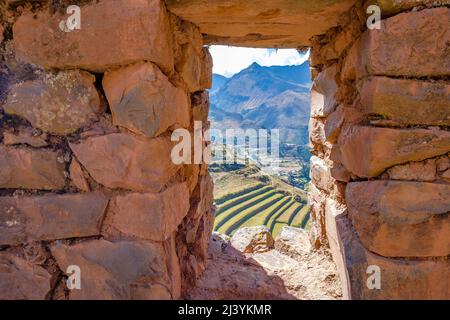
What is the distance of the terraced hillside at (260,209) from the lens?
20372 mm

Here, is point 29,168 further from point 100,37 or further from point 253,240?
point 253,240

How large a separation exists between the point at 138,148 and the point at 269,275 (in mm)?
1181

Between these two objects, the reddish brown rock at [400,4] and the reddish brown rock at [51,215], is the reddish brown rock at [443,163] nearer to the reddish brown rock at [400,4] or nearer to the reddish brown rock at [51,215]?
the reddish brown rock at [400,4]

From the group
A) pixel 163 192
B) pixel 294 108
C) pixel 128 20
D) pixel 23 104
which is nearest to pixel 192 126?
pixel 163 192

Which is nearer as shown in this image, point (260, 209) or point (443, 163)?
point (443, 163)

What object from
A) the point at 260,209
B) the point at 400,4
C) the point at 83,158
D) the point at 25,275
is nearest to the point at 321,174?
the point at 400,4

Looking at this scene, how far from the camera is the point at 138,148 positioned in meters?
1.32

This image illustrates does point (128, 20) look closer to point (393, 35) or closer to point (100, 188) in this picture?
point (100, 188)

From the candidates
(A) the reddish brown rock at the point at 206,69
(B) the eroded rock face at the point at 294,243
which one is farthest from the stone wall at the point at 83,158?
Result: (B) the eroded rock face at the point at 294,243

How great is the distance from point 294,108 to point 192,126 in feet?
123

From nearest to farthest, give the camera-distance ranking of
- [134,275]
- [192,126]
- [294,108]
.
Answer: [134,275]
[192,126]
[294,108]

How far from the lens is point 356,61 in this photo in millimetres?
1496

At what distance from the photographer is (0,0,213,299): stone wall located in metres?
1.31

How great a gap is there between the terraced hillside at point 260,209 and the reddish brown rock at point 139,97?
1752cm
